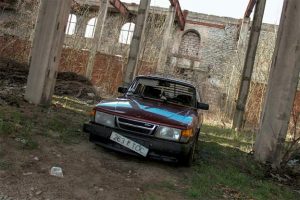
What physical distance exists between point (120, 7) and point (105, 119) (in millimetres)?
22439

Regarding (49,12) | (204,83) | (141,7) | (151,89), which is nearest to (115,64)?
(204,83)

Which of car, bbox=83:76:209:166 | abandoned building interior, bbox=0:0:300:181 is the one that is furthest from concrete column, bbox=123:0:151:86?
car, bbox=83:76:209:166

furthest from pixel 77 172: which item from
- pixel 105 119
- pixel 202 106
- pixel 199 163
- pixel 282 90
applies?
pixel 282 90

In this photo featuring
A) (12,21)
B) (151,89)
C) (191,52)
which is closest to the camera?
(151,89)

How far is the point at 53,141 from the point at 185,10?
83.6ft

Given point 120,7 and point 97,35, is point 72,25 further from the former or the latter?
point 97,35

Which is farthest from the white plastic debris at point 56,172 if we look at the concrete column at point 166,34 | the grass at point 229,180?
the concrete column at point 166,34

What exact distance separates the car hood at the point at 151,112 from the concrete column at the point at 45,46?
2872mm

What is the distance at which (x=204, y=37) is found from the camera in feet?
99.4

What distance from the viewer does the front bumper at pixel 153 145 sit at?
5.50 m

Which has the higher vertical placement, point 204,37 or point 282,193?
point 204,37

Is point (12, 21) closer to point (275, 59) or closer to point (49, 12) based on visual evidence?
point (49, 12)

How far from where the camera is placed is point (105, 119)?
5809 mm

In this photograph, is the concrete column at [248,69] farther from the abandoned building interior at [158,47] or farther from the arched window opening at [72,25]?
the arched window opening at [72,25]
